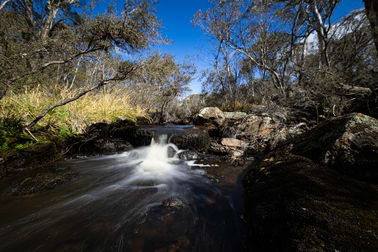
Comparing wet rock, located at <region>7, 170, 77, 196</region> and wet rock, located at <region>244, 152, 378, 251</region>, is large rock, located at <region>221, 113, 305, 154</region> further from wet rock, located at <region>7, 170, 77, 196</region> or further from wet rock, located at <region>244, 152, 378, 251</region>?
wet rock, located at <region>7, 170, 77, 196</region>

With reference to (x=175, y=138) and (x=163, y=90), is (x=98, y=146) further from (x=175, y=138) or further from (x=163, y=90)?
(x=163, y=90)

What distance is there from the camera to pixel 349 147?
66.8 inches

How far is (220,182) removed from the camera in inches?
101

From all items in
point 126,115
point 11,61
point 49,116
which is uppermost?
point 11,61

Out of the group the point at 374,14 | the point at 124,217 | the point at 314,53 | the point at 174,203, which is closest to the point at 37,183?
the point at 124,217

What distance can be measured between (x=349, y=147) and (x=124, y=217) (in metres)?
2.90

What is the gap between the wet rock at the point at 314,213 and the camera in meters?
0.78

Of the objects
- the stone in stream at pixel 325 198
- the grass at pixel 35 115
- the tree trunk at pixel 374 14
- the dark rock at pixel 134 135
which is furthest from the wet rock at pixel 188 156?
the tree trunk at pixel 374 14

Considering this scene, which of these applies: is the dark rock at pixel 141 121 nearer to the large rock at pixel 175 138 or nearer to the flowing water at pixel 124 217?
the large rock at pixel 175 138

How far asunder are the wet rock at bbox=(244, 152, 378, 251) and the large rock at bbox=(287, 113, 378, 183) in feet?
A: 1.42

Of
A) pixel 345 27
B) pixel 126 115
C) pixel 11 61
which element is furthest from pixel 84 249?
pixel 345 27

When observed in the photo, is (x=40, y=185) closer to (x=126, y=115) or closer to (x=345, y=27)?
(x=126, y=115)

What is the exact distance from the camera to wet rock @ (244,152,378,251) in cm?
78

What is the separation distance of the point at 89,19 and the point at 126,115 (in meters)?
3.86
